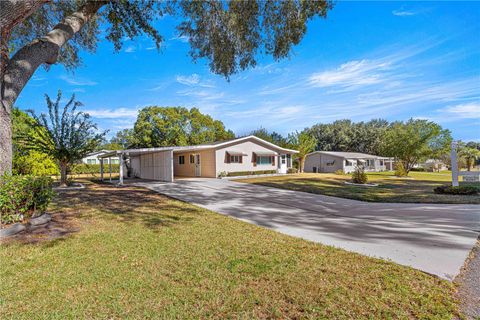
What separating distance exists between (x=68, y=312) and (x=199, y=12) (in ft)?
31.1

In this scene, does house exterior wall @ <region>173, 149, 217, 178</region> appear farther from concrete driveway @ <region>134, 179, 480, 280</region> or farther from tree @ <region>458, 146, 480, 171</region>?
→ tree @ <region>458, 146, 480, 171</region>

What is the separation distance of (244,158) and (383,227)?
18240mm

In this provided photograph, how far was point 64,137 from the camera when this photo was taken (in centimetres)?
1414

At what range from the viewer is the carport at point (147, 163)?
17312 mm

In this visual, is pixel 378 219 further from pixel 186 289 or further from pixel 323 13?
pixel 323 13

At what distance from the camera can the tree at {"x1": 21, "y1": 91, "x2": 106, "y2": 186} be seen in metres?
13.8

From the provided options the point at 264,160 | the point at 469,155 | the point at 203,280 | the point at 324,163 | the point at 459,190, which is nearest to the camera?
the point at 203,280

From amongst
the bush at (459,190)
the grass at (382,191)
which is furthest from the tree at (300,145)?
the bush at (459,190)

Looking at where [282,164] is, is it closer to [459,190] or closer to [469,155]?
[459,190]

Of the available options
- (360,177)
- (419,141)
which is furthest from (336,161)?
(360,177)

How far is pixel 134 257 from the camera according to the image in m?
3.91

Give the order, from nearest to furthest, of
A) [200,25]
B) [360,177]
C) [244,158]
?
[200,25], [360,177], [244,158]

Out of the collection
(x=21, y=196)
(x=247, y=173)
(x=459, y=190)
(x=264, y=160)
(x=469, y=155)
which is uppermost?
(x=469, y=155)

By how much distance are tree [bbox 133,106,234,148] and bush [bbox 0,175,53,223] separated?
29061 millimetres
